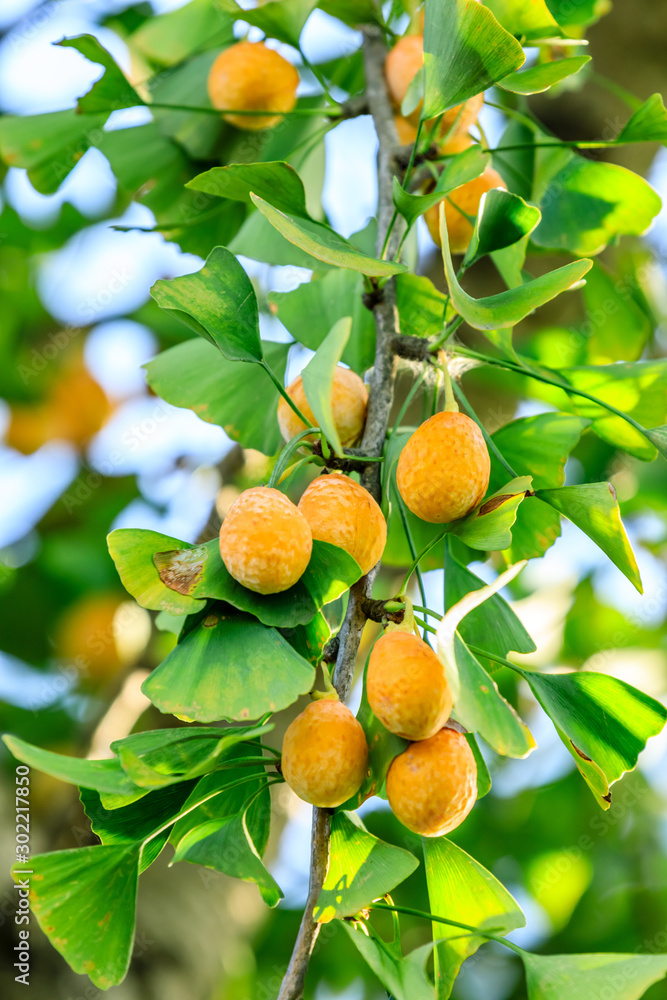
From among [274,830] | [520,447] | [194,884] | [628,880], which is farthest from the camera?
[628,880]

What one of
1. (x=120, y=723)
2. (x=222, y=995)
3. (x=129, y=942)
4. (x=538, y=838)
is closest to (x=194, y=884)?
(x=120, y=723)

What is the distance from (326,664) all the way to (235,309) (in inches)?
9.8

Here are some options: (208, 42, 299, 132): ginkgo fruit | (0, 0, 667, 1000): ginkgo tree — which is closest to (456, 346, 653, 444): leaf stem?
(0, 0, 667, 1000): ginkgo tree

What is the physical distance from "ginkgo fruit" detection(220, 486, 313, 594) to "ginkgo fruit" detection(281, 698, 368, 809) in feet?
0.27

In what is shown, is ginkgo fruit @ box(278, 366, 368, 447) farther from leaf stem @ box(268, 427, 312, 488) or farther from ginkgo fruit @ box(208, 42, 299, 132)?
ginkgo fruit @ box(208, 42, 299, 132)

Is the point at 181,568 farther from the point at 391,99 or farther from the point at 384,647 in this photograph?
the point at 391,99

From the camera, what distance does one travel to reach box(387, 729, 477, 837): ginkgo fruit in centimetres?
46

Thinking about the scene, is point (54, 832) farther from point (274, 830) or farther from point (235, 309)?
point (235, 309)

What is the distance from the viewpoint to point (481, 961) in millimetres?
1598

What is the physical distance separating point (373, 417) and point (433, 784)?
10.6 inches

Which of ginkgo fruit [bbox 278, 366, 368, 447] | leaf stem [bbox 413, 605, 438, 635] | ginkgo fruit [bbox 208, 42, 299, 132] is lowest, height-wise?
leaf stem [bbox 413, 605, 438, 635]

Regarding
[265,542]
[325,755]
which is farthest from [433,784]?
[265,542]

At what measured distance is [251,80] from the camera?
2.60 ft

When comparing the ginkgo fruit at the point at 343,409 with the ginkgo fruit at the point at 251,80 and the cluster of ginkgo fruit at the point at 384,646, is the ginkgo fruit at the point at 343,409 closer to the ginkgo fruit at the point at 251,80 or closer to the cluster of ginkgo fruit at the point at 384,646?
the cluster of ginkgo fruit at the point at 384,646
